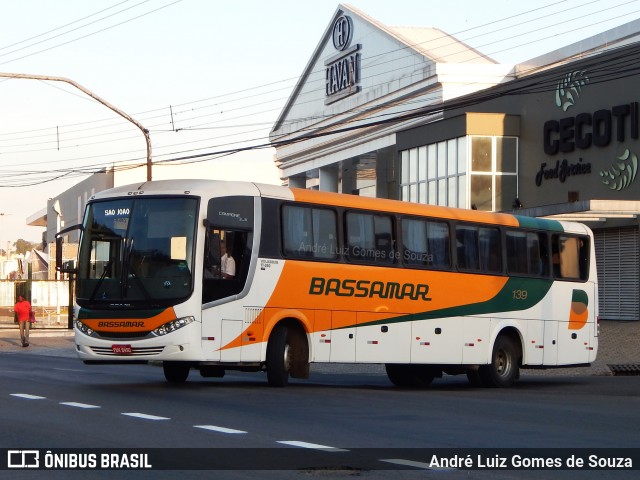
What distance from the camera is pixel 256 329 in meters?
19.4

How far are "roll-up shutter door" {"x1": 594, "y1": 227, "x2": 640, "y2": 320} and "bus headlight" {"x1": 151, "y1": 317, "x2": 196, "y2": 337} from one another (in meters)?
24.8

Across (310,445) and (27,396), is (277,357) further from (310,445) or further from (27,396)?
(310,445)

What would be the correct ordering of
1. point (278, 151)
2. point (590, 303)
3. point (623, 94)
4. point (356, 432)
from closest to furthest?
point (356, 432) < point (590, 303) < point (623, 94) < point (278, 151)

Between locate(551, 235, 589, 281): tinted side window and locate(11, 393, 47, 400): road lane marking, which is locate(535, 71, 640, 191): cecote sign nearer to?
locate(551, 235, 589, 281): tinted side window

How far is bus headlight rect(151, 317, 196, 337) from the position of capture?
1853cm

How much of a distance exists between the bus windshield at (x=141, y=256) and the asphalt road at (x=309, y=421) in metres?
1.48

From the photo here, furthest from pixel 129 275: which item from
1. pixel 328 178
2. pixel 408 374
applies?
pixel 328 178

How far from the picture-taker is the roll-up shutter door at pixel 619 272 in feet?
132

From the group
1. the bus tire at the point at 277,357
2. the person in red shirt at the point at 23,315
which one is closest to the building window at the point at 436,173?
the person in red shirt at the point at 23,315

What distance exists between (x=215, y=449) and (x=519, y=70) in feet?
130

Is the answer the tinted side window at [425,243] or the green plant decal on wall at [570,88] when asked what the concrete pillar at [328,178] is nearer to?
the green plant decal on wall at [570,88]

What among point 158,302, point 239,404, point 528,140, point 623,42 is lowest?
point 239,404

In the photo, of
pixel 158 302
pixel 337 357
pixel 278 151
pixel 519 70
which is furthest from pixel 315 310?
pixel 278 151

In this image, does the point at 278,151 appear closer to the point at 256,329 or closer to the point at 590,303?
the point at 590,303
